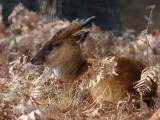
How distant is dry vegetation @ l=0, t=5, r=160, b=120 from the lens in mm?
4660

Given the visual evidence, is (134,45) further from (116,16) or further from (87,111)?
(87,111)

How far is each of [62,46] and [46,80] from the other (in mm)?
572

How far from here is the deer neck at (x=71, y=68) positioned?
6.64 metres

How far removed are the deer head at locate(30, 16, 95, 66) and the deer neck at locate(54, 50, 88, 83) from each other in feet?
0.19

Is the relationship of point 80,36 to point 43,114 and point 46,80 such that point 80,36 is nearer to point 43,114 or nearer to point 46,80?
point 46,80

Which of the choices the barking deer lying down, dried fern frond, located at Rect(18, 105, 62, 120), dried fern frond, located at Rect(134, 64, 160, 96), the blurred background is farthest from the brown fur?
the blurred background

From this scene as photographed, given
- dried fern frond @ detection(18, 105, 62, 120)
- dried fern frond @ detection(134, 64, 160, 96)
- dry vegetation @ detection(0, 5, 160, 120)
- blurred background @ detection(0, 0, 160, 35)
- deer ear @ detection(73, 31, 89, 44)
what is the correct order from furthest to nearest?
1. blurred background @ detection(0, 0, 160, 35)
2. deer ear @ detection(73, 31, 89, 44)
3. dried fern frond @ detection(134, 64, 160, 96)
4. dry vegetation @ detection(0, 5, 160, 120)
5. dried fern frond @ detection(18, 105, 62, 120)

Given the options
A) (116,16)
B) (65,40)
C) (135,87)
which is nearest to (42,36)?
(65,40)

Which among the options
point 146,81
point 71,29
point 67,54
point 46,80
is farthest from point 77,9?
point 146,81

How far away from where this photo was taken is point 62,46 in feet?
21.8

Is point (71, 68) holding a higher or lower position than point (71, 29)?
lower

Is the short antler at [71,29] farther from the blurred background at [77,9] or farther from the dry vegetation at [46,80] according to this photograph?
the blurred background at [77,9]

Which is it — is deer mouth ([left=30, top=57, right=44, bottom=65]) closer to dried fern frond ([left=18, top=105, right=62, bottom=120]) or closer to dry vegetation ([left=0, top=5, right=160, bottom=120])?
dry vegetation ([left=0, top=5, right=160, bottom=120])

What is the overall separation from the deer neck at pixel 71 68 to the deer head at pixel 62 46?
6 cm
